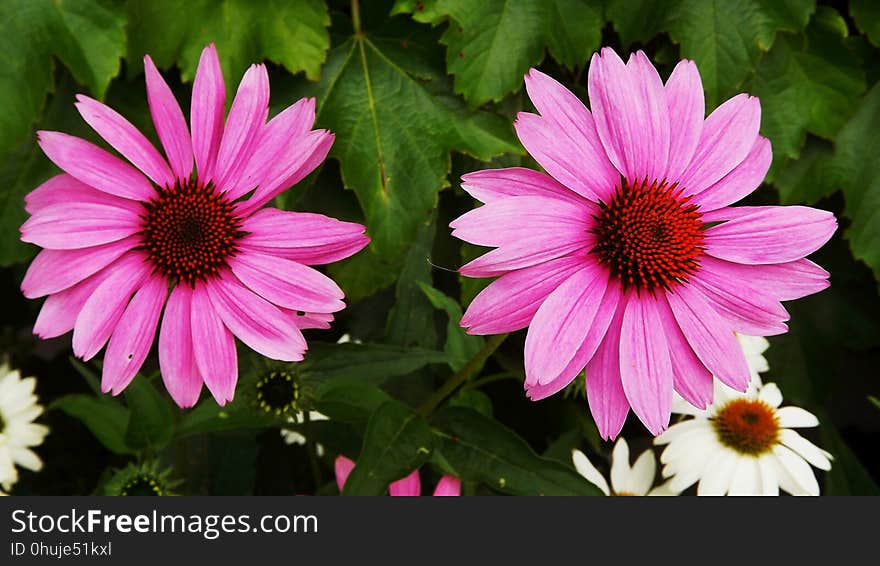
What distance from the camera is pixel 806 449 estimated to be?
75 cm

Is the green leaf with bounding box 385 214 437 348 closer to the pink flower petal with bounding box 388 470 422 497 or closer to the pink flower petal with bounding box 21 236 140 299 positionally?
the pink flower petal with bounding box 388 470 422 497

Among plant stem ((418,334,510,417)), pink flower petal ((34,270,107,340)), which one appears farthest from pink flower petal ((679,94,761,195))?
pink flower petal ((34,270,107,340))

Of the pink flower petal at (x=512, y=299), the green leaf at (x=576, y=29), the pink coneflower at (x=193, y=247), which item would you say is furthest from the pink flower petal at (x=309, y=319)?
the green leaf at (x=576, y=29)

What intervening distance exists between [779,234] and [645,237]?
76 millimetres

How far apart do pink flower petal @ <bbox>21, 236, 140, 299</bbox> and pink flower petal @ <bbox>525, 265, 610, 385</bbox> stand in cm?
25

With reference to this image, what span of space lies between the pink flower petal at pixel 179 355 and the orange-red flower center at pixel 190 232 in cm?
2

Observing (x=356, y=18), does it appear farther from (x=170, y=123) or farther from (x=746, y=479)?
(x=746, y=479)

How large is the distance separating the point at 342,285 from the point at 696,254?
36cm

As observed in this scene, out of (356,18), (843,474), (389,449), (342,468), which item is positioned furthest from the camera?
(843,474)

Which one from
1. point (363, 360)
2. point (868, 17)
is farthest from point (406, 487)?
point (868, 17)

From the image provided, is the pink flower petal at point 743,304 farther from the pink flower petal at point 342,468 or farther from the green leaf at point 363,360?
the pink flower petal at point 342,468

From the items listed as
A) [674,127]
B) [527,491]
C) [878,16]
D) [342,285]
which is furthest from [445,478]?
[878,16]

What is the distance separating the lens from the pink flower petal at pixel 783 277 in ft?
1.56

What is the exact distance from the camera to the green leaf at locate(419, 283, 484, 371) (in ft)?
2.23
